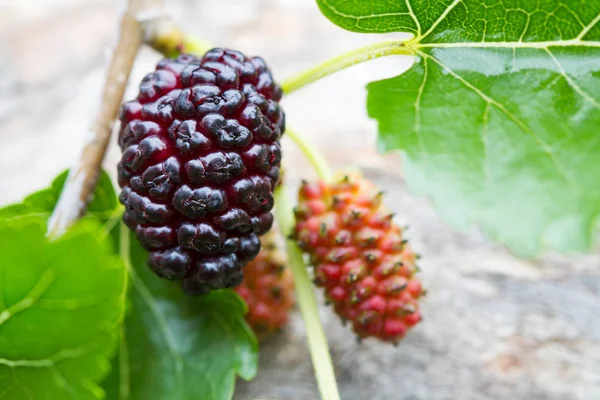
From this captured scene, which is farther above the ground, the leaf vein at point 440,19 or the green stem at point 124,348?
the leaf vein at point 440,19

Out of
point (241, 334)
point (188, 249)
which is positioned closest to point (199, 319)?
point (241, 334)

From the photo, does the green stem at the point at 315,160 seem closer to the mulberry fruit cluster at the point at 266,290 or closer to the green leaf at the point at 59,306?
the mulberry fruit cluster at the point at 266,290

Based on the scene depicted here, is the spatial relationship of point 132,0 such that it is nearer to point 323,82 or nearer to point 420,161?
point 420,161

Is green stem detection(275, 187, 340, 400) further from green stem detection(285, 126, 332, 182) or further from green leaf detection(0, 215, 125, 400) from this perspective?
green leaf detection(0, 215, 125, 400)

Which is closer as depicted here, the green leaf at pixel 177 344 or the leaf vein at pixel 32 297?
the leaf vein at pixel 32 297

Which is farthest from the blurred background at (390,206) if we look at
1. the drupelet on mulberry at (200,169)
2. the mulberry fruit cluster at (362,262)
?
the drupelet on mulberry at (200,169)

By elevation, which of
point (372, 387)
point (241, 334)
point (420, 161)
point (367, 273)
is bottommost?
point (372, 387)

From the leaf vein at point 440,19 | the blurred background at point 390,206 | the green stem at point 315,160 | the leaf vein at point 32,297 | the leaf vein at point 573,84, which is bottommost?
the blurred background at point 390,206
